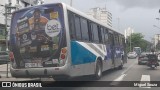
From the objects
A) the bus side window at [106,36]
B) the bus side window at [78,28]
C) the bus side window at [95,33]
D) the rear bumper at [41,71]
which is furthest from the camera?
the bus side window at [106,36]

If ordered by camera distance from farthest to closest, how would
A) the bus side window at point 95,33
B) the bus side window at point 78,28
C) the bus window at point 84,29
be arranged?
the bus side window at point 95,33 < the bus window at point 84,29 < the bus side window at point 78,28

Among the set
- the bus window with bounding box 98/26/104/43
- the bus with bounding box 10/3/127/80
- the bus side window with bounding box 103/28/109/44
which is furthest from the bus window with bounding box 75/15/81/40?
the bus side window with bounding box 103/28/109/44

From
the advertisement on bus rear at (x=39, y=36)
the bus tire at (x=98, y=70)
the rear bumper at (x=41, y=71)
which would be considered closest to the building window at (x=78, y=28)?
the advertisement on bus rear at (x=39, y=36)

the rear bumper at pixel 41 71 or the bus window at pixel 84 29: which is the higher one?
the bus window at pixel 84 29

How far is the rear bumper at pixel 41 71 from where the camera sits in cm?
1218

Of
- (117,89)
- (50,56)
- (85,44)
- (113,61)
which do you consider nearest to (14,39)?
(50,56)

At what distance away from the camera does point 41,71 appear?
12.4 metres

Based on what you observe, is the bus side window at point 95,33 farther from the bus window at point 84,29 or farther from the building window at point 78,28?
the building window at point 78,28

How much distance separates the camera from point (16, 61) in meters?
13.1

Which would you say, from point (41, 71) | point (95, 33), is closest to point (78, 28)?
point (41, 71)

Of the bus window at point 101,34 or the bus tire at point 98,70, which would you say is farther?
the bus window at point 101,34

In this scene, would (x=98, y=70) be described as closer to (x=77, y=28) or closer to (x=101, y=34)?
(x=101, y=34)

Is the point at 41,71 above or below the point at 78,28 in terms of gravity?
below

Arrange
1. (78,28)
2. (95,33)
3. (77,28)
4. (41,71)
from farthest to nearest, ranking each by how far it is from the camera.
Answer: (95,33) < (78,28) < (77,28) < (41,71)
